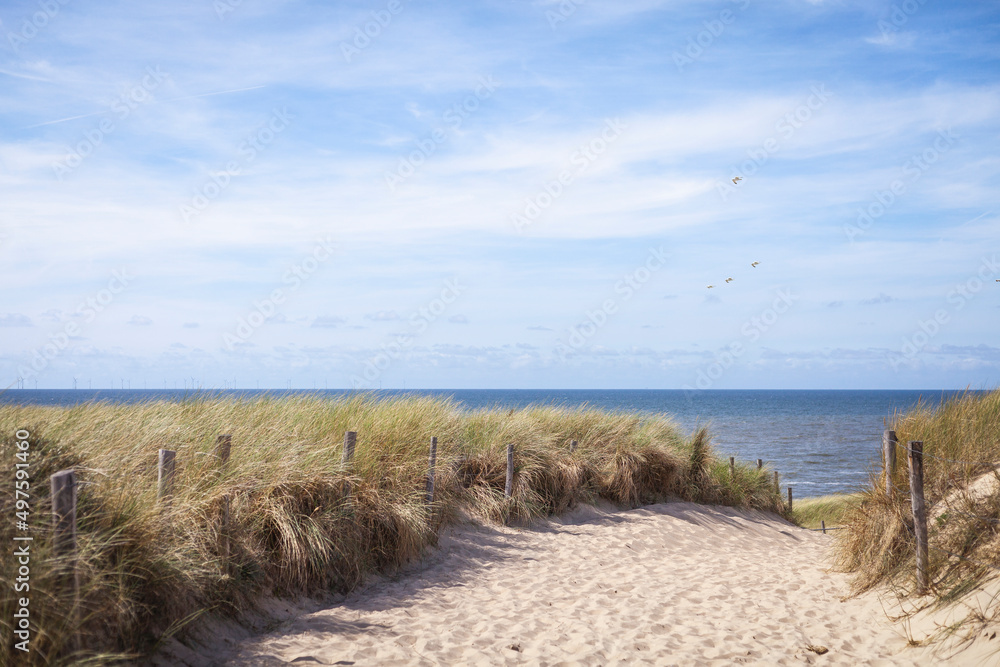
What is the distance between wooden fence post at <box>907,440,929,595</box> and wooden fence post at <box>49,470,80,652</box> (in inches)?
283

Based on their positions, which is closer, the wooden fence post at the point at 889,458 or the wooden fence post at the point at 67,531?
the wooden fence post at the point at 67,531

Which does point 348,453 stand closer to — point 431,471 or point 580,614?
point 431,471

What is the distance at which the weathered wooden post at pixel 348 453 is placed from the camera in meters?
7.24

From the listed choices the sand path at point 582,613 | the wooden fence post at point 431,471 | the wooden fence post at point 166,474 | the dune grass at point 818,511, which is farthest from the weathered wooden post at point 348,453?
the dune grass at point 818,511

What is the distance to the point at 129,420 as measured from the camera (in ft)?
23.9

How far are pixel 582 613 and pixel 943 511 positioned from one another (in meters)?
4.00

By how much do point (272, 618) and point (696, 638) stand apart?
3.97 meters

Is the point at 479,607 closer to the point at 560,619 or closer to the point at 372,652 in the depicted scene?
the point at 560,619

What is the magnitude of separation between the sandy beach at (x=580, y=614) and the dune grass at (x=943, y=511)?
1.48 feet

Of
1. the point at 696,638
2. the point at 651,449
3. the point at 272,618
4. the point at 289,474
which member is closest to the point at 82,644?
the point at 272,618

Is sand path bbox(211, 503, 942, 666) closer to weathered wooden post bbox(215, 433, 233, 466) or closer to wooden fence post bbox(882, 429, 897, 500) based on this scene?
wooden fence post bbox(882, 429, 897, 500)

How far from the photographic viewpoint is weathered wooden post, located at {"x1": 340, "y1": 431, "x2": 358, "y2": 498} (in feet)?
23.7

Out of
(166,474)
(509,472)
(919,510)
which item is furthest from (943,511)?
(166,474)

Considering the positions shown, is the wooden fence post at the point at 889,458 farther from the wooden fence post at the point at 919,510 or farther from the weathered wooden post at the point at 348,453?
the weathered wooden post at the point at 348,453
